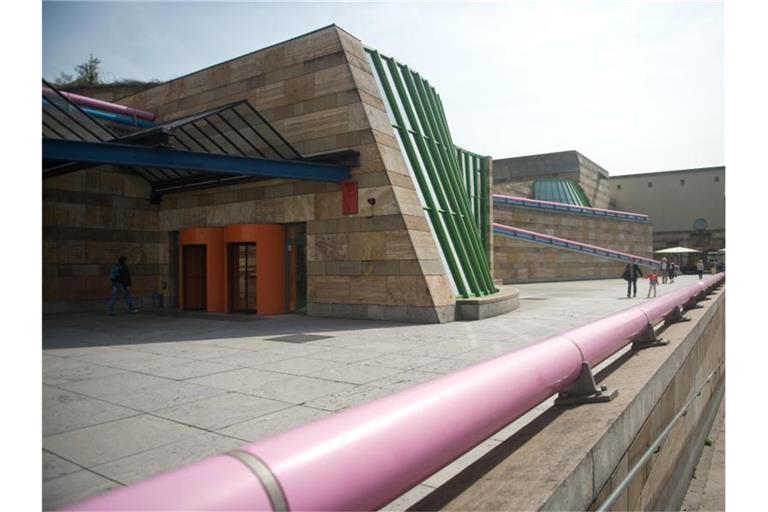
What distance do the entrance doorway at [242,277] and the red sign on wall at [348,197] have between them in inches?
147

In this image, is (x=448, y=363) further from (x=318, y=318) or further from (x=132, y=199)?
(x=132, y=199)

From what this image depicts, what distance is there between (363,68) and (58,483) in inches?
524

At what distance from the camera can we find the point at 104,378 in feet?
23.5

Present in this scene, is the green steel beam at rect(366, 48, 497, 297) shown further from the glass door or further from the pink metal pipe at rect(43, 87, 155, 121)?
the pink metal pipe at rect(43, 87, 155, 121)

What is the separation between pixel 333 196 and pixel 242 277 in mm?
4499

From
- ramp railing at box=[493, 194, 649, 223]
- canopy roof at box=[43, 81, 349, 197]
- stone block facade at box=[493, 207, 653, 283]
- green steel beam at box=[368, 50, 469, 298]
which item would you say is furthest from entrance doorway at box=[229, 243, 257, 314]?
ramp railing at box=[493, 194, 649, 223]

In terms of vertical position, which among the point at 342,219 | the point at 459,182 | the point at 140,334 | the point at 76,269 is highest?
the point at 459,182

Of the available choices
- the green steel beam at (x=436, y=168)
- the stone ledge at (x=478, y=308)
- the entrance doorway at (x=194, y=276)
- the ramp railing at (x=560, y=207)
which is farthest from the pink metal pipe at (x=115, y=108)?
the ramp railing at (x=560, y=207)

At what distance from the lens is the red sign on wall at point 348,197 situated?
46.4 ft

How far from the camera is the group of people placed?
22328 millimetres

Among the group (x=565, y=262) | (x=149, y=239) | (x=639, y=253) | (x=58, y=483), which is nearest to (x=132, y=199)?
(x=149, y=239)

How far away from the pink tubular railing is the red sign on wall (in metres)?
10.9

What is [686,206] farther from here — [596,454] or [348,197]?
[596,454]

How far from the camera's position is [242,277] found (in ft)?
54.7
